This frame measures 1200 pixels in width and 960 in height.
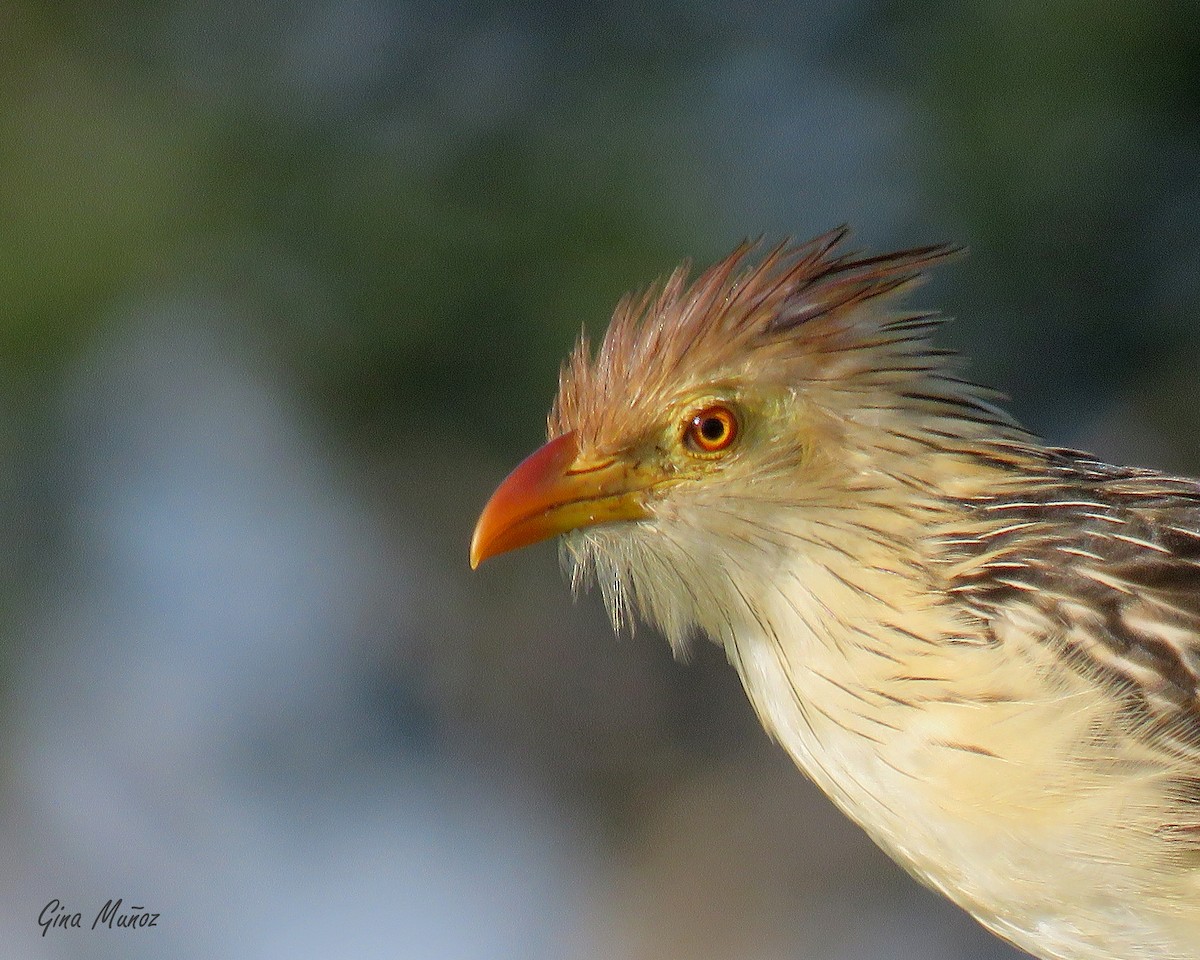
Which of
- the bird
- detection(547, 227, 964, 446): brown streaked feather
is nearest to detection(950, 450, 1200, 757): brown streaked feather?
the bird

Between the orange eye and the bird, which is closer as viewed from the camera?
the bird

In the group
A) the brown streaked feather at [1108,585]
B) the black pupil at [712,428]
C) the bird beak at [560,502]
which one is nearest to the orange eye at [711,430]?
the black pupil at [712,428]

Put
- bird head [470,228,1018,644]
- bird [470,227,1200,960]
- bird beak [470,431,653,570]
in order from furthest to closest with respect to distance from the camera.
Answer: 1. bird beak [470,431,653,570]
2. bird head [470,228,1018,644]
3. bird [470,227,1200,960]

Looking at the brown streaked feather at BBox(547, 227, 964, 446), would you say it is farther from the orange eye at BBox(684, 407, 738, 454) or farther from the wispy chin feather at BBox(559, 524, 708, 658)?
the wispy chin feather at BBox(559, 524, 708, 658)

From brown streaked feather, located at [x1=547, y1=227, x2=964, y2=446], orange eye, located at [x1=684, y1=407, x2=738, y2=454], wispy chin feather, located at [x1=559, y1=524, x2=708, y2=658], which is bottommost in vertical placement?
wispy chin feather, located at [x1=559, y1=524, x2=708, y2=658]

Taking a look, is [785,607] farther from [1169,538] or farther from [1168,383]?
[1168,383]

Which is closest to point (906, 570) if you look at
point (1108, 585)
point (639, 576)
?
point (1108, 585)

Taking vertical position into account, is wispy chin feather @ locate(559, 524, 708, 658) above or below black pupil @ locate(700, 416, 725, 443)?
below

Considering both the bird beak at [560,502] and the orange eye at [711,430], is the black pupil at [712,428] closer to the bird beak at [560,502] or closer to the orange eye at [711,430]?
the orange eye at [711,430]
